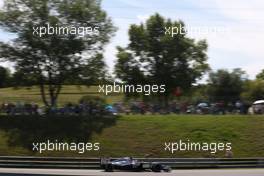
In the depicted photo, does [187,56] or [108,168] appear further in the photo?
[187,56]

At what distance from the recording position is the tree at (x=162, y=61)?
4684cm

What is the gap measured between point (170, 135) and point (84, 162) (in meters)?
9.21

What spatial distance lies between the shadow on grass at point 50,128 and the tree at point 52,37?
3.82 metres

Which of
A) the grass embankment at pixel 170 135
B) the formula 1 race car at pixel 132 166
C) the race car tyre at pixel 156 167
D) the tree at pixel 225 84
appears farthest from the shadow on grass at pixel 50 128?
the tree at pixel 225 84

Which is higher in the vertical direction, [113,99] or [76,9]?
[76,9]

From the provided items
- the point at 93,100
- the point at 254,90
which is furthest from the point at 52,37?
the point at 254,90

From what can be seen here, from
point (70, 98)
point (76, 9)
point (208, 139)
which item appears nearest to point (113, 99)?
point (70, 98)

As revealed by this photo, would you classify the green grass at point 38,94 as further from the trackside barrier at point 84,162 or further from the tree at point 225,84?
the tree at point 225,84

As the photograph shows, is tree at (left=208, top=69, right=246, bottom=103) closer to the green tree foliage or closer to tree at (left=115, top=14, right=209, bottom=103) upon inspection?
the green tree foliage

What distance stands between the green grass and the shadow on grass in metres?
4.20

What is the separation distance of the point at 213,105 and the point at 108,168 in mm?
17186

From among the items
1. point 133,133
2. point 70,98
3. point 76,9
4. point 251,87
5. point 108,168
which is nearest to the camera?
point 108,168

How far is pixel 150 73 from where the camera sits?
156 feet

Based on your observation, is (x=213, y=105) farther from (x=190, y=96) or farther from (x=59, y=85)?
(x=59, y=85)
